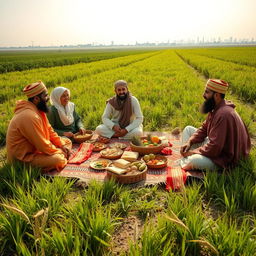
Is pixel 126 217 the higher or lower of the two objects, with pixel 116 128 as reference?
lower

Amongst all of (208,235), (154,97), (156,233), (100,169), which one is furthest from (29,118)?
(154,97)

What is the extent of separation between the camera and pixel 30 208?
2312 millimetres

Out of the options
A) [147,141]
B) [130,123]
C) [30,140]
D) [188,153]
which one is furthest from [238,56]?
[30,140]

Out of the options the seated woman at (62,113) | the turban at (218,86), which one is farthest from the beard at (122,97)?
the turban at (218,86)

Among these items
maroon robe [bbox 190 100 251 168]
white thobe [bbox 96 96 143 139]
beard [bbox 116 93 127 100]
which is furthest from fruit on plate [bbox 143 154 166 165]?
beard [bbox 116 93 127 100]

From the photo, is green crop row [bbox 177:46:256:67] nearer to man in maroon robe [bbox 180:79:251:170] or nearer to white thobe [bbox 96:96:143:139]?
white thobe [bbox 96:96:143:139]

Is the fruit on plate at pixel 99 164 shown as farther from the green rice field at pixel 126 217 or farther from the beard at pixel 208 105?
the beard at pixel 208 105

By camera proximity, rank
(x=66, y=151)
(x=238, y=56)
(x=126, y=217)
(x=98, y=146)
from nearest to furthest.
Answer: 1. (x=126, y=217)
2. (x=66, y=151)
3. (x=98, y=146)
4. (x=238, y=56)

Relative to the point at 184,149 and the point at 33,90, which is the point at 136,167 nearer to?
the point at 184,149

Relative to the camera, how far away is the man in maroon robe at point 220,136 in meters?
3.04

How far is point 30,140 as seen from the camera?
3.24 meters

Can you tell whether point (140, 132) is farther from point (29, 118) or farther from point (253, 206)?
point (253, 206)

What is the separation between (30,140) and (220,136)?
2425mm

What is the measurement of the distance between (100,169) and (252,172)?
1949mm
